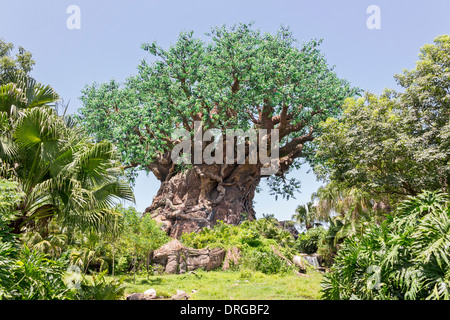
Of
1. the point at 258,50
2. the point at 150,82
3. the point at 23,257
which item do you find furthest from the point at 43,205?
the point at 258,50

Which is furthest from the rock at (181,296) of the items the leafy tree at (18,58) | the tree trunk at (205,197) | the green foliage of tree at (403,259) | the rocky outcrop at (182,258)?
the leafy tree at (18,58)

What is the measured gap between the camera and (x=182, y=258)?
1642 cm

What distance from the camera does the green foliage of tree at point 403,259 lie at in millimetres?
5457

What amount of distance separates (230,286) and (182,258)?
4471 mm

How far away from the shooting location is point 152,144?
18703 millimetres

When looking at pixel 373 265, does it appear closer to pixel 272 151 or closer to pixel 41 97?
pixel 41 97

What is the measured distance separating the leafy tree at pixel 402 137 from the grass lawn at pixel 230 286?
4576 millimetres

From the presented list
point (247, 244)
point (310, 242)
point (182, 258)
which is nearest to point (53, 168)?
point (182, 258)

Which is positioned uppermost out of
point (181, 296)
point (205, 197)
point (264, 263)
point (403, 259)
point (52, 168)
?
point (205, 197)

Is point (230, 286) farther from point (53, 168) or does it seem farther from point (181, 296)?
point (53, 168)

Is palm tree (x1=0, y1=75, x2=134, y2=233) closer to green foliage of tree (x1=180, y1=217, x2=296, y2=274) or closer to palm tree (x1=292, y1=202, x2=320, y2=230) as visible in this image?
green foliage of tree (x1=180, y1=217, x2=296, y2=274)

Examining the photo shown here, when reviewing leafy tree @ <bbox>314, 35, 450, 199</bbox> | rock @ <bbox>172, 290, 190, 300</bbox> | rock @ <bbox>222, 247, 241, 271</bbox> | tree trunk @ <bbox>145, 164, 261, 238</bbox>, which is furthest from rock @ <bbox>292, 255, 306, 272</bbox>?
rock @ <bbox>172, 290, 190, 300</bbox>

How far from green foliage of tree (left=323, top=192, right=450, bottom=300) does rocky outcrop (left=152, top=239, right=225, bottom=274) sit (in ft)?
32.2

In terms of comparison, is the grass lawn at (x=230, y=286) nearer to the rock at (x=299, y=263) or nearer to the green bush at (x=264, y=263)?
the green bush at (x=264, y=263)
